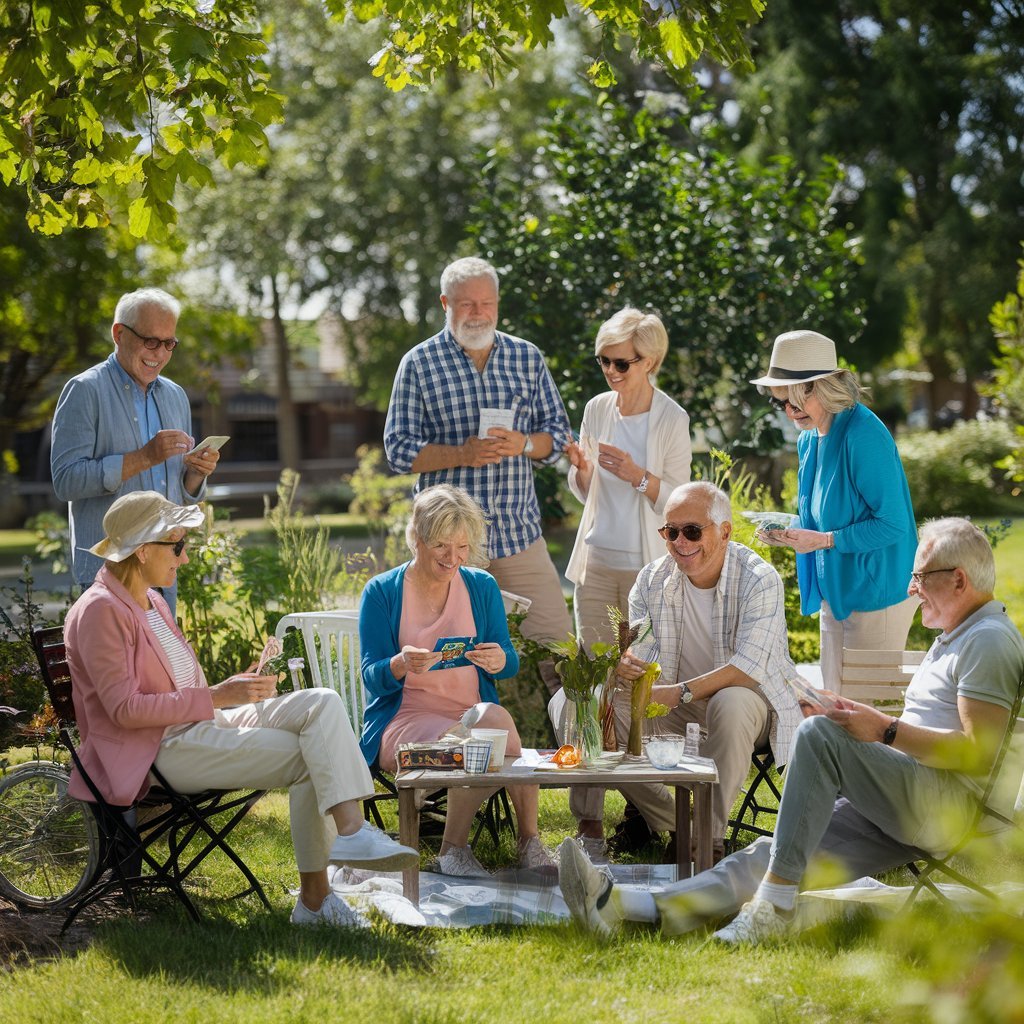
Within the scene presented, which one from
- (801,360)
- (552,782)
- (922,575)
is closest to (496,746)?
(552,782)

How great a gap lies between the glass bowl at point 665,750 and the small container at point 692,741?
0.76ft

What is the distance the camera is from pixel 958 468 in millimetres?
21125

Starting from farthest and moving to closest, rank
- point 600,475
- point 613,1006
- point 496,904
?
point 600,475
point 496,904
point 613,1006

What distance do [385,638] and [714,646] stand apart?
121 centimetres

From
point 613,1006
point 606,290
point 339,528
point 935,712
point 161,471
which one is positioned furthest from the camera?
point 339,528

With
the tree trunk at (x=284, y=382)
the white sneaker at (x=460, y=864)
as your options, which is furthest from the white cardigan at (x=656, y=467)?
the tree trunk at (x=284, y=382)

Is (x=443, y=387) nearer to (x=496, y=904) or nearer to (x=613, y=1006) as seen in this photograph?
(x=496, y=904)

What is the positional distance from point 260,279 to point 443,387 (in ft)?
69.4

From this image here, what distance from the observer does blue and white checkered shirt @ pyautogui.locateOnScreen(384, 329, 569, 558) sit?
5.81m

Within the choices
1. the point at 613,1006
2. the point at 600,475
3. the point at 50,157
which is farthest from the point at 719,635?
the point at 50,157

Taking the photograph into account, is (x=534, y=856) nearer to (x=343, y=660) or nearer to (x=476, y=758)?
(x=476, y=758)

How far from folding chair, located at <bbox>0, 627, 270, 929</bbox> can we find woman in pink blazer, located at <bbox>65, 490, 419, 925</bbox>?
0.09 metres

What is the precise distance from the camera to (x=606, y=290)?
1088 centimetres

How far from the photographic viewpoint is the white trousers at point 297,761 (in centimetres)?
416
